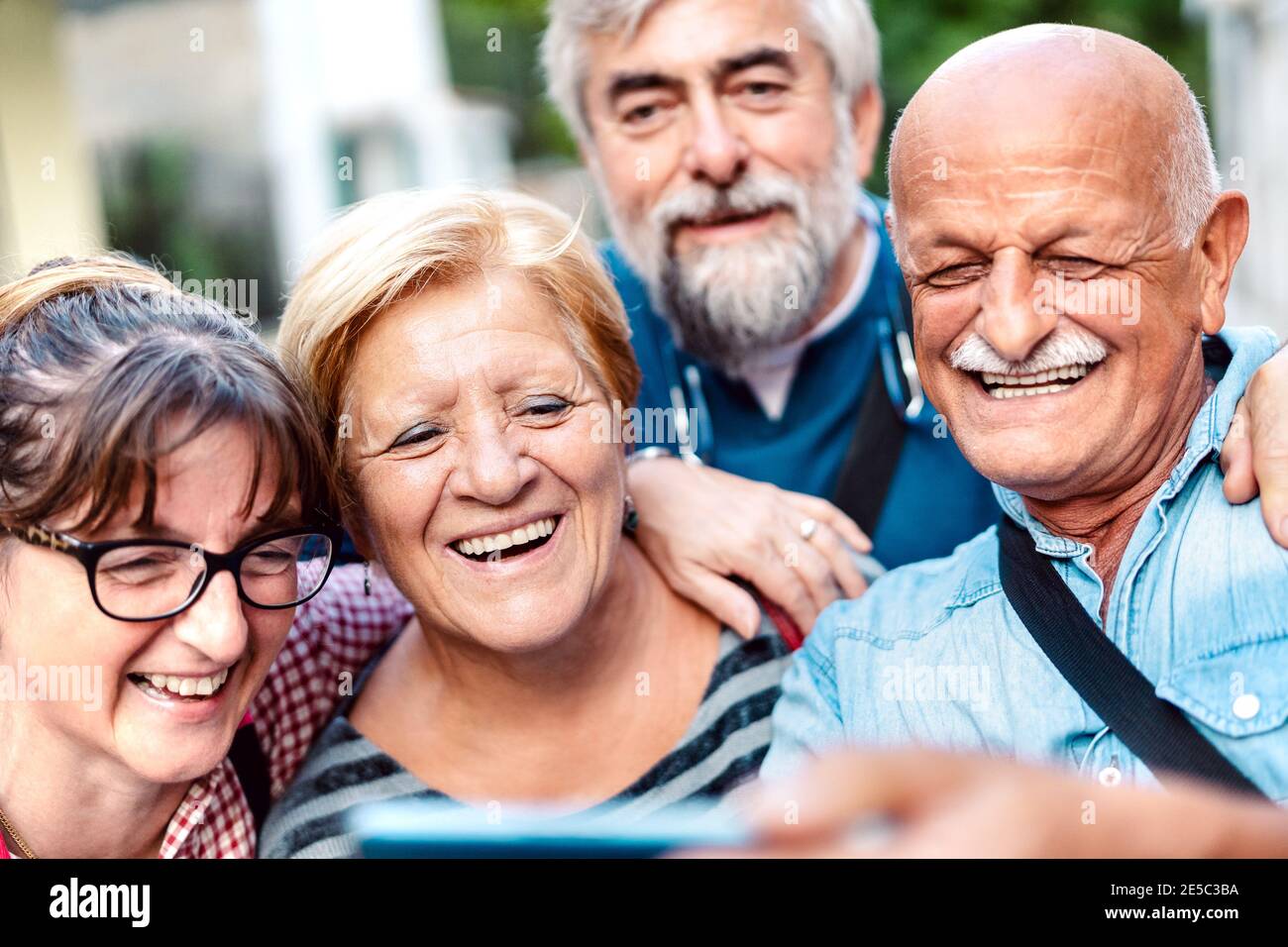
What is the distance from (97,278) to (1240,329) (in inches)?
67.8

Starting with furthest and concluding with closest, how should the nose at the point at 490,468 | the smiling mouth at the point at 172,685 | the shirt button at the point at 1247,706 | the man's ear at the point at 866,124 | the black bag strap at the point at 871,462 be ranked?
the man's ear at the point at 866,124 → the black bag strap at the point at 871,462 → the nose at the point at 490,468 → the smiling mouth at the point at 172,685 → the shirt button at the point at 1247,706

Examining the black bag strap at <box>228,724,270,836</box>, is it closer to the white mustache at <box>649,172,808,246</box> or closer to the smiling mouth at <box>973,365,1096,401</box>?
the smiling mouth at <box>973,365,1096,401</box>

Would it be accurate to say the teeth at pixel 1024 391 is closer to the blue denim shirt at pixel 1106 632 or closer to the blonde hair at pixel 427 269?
the blue denim shirt at pixel 1106 632

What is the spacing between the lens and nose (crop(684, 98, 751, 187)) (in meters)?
2.76

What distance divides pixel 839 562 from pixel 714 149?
0.97 meters

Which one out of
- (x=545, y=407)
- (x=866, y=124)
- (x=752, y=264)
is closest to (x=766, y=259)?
(x=752, y=264)

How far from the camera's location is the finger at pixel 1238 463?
1.67 meters

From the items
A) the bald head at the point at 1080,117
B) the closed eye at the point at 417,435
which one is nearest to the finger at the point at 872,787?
the bald head at the point at 1080,117

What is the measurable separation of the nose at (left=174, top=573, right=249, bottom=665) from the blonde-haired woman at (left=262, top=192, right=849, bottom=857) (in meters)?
0.34

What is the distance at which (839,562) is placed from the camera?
2.33 meters

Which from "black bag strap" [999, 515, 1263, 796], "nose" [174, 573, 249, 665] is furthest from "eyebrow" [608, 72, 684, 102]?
"nose" [174, 573, 249, 665]

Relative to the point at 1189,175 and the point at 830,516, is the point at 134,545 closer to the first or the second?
the point at 830,516

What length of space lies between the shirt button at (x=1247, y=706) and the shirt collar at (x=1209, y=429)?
0.29 m
